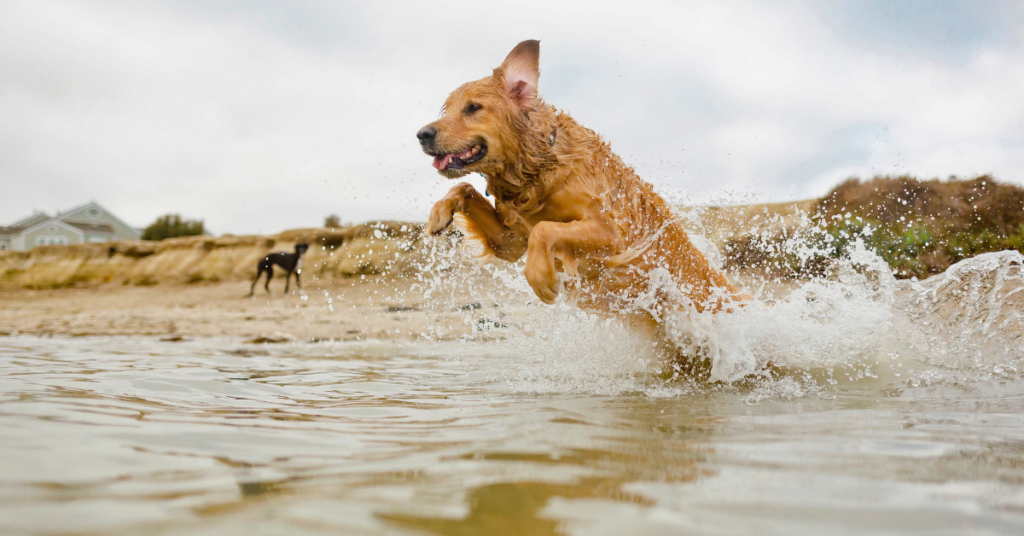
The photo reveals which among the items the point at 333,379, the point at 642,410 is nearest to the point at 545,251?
the point at 642,410

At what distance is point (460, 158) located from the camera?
3.61 metres

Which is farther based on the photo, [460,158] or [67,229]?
[67,229]

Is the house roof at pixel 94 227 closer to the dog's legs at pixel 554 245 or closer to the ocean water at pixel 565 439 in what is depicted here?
the ocean water at pixel 565 439

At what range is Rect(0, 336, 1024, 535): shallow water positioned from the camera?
50.9 inches

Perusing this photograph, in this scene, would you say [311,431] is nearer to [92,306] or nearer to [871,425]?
[871,425]

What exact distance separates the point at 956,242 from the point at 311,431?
1230 cm

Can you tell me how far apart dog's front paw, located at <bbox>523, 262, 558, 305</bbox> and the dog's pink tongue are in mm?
765

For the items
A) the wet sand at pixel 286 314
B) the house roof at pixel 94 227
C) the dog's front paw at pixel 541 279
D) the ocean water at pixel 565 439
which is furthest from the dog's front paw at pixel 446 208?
the house roof at pixel 94 227

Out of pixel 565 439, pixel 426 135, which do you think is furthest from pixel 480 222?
pixel 565 439

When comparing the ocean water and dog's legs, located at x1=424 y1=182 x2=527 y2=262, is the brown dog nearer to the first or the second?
dog's legs, located at x1=424 y1=182 x2=527 y2=262

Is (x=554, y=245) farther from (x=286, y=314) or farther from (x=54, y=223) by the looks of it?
(x=54, y=223)

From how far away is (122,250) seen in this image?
2367 cm

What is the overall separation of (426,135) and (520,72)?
0.73 m

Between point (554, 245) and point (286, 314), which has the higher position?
point (554, 245)
